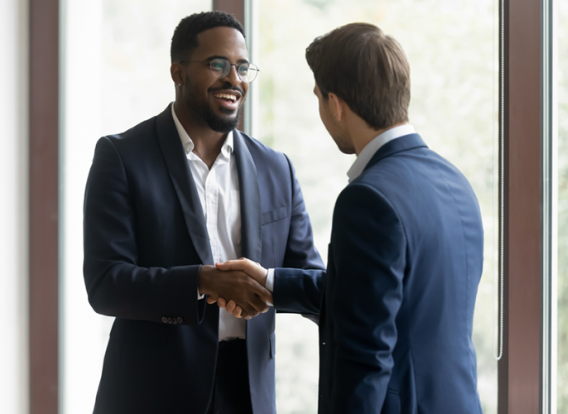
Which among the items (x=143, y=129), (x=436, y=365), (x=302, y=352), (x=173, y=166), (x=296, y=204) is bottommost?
(x=302, y=352)

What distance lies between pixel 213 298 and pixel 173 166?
413mm

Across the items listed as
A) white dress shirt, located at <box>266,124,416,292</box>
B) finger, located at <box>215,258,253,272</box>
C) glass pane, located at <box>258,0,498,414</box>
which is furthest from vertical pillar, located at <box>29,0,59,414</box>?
white dress shirt, located at <box>266,124,416,292</box>

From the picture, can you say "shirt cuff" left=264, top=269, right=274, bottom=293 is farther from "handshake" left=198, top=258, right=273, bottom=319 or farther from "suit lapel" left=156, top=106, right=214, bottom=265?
"suit lapel" left=156, top=106, right=214, bottom=265

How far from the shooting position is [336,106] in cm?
122

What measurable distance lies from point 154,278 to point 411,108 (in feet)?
4.48

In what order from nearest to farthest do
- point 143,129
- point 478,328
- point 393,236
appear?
1. point 393,236
2. point 143,129
3. point 478,328

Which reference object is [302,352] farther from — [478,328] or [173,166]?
[173,166]

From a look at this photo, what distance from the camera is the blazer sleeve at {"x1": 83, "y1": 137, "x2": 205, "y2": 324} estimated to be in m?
1.51

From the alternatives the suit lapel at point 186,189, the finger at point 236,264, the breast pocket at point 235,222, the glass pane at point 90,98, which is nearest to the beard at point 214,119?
the suit lapel at point 186,189

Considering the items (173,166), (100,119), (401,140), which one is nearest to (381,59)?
(401,140)

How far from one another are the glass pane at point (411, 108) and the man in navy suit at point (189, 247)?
0.72 m

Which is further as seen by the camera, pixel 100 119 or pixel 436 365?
pixel 100 119

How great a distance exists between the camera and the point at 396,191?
1.03 metres

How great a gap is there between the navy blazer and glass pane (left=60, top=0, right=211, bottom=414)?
1.13 metres
